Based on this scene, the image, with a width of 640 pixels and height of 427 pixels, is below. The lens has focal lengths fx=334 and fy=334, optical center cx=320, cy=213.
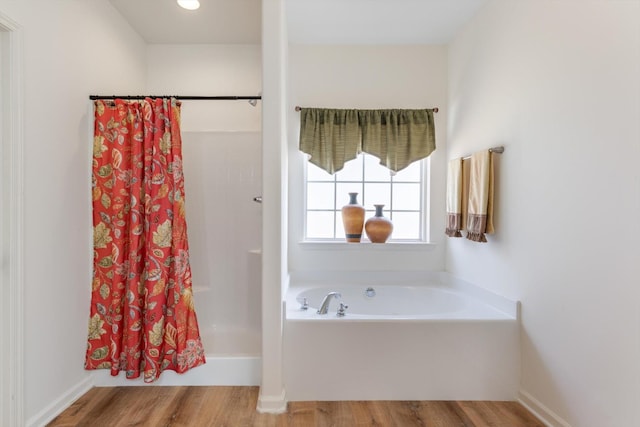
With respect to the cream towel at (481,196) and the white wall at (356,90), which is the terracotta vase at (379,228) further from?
the cream towel at (481,196)

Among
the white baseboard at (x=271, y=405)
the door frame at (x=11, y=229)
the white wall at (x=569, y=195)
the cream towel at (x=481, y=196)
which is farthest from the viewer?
the cream towel at (x=481, y=196)

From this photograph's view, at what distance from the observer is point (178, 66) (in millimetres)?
2852

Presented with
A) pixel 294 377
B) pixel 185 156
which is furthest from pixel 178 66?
pixel 294 377

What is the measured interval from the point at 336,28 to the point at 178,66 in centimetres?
137

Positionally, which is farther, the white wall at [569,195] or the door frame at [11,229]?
the door frame at [11,229]

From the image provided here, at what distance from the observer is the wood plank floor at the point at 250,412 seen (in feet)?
5.75

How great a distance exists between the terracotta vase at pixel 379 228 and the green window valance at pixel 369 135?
43 centimetres

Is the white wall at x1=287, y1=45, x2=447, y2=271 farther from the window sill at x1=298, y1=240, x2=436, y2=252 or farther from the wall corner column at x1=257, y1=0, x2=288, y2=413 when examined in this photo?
the wall corner column at x1=257, y1=0, x2=288, y2=413

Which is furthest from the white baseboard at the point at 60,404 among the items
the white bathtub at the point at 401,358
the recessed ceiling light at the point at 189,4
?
the recessed ceiling light at the point at 189,4

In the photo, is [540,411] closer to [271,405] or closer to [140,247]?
[271,405]

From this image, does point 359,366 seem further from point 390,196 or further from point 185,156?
point 185,156

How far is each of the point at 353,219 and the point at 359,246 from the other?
0.25m

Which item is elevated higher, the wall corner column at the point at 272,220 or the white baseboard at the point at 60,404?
the wall corner column at the point at 272,220

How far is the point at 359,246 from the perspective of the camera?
9.41 feet
